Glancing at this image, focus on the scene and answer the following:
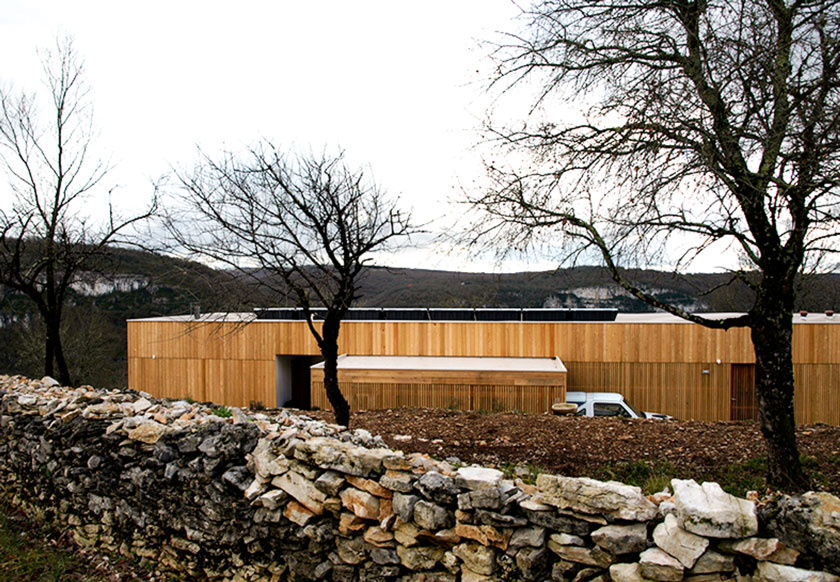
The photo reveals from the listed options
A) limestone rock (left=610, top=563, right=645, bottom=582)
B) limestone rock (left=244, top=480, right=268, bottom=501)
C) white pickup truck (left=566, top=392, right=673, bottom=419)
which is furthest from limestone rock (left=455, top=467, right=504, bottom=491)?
white pickup truck (left=566, top=392, right=673, bottom=419)

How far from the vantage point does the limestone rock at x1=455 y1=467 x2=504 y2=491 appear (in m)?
2.75

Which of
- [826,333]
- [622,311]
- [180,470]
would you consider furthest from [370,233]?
[622,311]

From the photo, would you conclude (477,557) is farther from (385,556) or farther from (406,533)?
(385,556)

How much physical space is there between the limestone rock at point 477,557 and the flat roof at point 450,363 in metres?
10.3

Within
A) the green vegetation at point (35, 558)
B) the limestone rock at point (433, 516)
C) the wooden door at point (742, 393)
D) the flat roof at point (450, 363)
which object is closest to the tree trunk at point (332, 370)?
the green vegetation at point (35, 558)

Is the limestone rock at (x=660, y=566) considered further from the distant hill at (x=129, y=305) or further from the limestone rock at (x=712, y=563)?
the distant hill at (x=129, y=305)

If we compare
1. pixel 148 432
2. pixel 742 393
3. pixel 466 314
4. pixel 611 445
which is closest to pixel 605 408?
pixel 611 445

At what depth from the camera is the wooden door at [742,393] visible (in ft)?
49.2

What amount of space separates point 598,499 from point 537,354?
13717mm

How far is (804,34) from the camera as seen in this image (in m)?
4.05

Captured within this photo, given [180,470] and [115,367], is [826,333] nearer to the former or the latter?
[180,470]

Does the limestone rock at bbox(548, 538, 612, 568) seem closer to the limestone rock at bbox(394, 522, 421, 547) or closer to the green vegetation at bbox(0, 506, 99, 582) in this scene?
the limestone rock at bbox(394, 522, 421, 547)

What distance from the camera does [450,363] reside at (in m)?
14.8

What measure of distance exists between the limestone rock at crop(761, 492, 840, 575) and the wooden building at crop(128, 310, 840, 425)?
10532 mm
